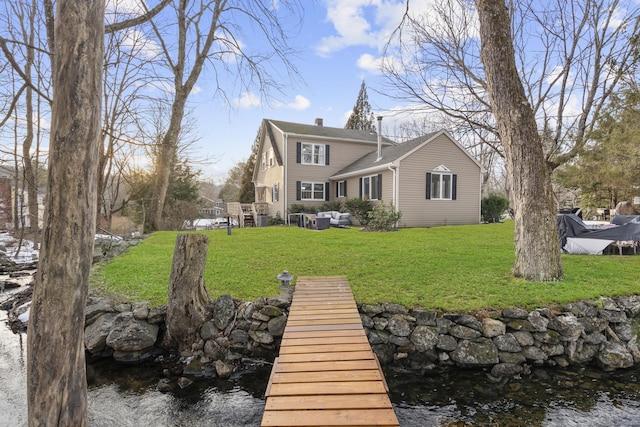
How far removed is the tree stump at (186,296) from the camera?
14.2ft

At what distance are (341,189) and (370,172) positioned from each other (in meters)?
2.65

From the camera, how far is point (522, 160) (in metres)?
5.34

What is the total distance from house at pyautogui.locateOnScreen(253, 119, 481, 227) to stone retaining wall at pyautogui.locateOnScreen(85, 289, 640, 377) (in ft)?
33.4

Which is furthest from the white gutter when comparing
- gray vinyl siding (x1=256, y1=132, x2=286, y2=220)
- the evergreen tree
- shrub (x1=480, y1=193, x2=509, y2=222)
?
the evergreen tree

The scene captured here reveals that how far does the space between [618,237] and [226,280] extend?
904 centimetres

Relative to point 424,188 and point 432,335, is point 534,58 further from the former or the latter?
point 432,335

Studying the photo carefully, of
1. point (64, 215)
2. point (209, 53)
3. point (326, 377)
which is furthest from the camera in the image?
point (209, 53)

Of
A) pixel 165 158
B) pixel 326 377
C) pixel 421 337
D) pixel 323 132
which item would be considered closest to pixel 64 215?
pixel 326 377

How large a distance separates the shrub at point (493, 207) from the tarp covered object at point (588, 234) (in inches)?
350

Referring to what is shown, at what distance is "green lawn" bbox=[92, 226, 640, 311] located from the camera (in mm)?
4699

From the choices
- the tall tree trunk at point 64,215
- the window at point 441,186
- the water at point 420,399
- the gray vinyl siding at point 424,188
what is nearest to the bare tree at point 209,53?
the tall tree trunk at point 64,215

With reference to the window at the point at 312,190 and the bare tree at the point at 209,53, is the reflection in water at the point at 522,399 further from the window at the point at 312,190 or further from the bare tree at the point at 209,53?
the window at the point at 312,190

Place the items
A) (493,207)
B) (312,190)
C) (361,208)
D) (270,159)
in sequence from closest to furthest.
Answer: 1. (361,208)
2. (493,207)
3. (312,190)
4. (270,159)

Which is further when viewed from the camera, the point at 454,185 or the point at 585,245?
the point at 454,185
